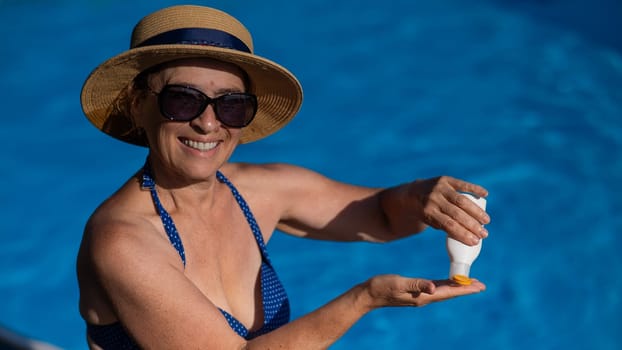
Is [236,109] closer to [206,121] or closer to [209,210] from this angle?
[206,121]

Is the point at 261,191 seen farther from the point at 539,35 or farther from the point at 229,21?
the point at 539,35

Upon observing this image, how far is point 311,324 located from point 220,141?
2.45ft

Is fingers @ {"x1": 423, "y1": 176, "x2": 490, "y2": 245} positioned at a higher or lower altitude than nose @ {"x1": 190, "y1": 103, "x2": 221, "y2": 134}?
lower

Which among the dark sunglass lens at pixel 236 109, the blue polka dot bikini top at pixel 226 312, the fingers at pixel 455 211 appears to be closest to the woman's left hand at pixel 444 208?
the fingers at pixel 455 211

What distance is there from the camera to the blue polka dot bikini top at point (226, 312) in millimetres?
2877

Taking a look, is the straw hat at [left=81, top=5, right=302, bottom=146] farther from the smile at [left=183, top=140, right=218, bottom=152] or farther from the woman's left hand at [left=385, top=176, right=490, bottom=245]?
the woman's left hand at [left=385, top=176, right=490, bottom=245]

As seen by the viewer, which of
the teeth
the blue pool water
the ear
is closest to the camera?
the teeth

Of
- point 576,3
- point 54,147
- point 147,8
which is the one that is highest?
point 576,3

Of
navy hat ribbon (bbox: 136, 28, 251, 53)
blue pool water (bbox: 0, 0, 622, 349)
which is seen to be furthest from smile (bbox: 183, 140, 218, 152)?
blue pool water (bbox: 0, 0, 622, 349)

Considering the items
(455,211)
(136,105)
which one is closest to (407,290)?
(455,211)

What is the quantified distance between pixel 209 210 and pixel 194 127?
47 centimetres

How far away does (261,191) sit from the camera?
3.39 m

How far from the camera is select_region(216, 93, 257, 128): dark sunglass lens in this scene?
2777 mm

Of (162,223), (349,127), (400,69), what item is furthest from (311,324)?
(400,69)
